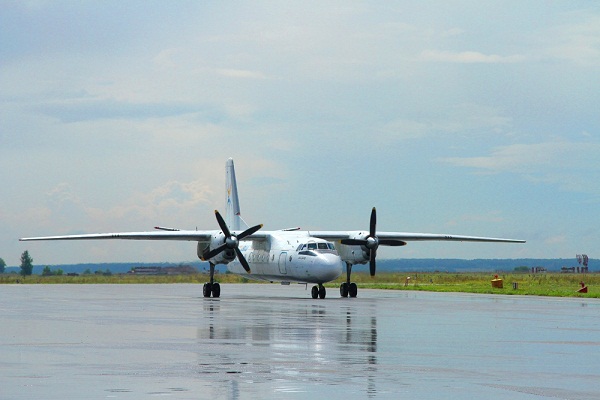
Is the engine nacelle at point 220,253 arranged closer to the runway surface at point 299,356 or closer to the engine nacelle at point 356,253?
the engine nacelle at point 356,253

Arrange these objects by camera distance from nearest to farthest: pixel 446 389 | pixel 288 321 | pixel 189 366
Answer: pixel 446 389
pixel 189 366
pixel 288 321

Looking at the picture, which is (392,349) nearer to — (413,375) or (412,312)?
(413,375)

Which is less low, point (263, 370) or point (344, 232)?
point (344, 232)

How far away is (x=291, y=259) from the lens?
154 feet

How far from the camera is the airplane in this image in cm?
4584

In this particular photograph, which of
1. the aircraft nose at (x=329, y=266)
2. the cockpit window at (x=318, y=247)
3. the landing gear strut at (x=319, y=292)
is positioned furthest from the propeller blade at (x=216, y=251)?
the aircraft nose at (x=329, y=266)

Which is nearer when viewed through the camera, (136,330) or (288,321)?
(136,330)

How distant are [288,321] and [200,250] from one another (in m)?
24.5

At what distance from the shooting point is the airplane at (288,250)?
45.8m

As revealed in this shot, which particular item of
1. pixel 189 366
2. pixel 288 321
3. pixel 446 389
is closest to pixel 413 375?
pixel 446 389

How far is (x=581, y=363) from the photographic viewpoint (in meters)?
16.6

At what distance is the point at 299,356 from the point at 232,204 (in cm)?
4025

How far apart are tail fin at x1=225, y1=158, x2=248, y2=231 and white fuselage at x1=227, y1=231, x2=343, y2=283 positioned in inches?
111

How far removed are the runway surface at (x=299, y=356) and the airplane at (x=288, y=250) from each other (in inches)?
569
